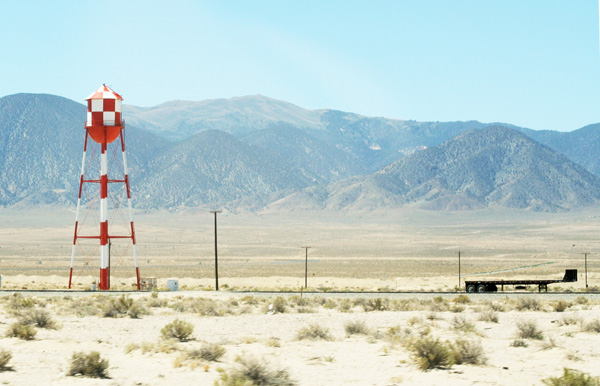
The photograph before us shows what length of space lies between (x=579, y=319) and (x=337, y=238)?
116288 mm

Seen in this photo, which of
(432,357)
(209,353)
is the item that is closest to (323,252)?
(209,353)

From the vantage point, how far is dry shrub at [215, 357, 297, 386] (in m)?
15.0

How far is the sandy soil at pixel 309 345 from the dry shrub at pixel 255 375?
381mm

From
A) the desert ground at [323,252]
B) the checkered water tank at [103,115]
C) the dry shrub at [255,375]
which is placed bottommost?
the desert ground at [323,252]

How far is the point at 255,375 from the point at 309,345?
565 cm

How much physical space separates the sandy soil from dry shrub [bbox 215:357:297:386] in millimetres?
381

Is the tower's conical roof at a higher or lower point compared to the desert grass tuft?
higher

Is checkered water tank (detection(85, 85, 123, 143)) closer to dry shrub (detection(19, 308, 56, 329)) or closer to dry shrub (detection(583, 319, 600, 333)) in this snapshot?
dry shrub (detection(19, 308, 56, 329))

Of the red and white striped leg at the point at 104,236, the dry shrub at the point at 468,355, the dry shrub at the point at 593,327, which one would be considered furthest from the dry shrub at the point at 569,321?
the red and white striped leg at the point at 104,236

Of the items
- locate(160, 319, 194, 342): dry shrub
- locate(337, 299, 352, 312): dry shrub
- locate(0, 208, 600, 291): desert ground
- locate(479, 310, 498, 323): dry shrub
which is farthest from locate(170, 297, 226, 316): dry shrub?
locate(0, 208, 600, 291): desert ground

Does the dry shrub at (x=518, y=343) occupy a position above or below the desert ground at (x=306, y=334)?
above

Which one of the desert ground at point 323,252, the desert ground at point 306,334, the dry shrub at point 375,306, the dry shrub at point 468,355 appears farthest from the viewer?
the desert ground at point 323,252

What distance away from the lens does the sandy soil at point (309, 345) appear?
16.4m

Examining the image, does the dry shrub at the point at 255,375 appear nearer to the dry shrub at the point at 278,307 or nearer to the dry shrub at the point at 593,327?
the dry shrub at the point at 593,327
